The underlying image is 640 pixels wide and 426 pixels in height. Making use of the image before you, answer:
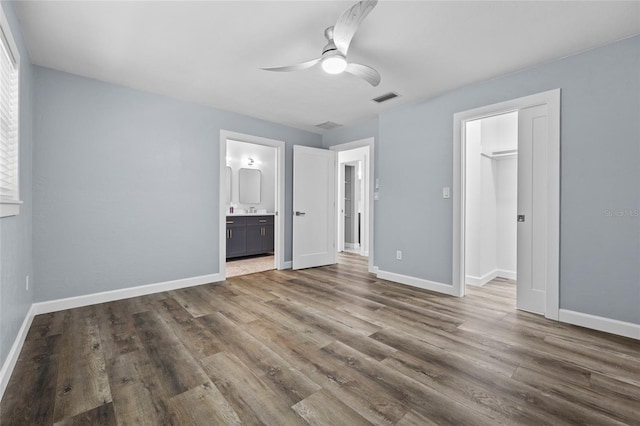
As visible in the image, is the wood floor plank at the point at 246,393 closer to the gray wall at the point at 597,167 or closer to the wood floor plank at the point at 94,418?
the wood floor plank at the point at 94,418

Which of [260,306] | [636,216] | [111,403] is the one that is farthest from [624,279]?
[111,403]

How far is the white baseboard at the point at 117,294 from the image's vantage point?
2896 millimetres

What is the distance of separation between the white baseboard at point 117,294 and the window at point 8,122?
131 cm

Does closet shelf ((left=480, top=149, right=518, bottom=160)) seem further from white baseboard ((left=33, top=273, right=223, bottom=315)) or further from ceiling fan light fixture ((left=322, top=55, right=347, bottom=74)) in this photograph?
white baseboard ((left=33, top=273, right=223, bottom=315))

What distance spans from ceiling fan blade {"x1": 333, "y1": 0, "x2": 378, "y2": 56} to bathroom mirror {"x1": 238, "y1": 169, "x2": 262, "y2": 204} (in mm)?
4785

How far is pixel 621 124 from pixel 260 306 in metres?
3.66

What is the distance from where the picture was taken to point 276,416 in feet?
4.77

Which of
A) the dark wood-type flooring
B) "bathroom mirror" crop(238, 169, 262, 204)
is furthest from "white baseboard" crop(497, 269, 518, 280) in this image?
"bathroom mirror" crop(238, 169, 262, 204)

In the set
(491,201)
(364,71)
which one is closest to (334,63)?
(364,71)

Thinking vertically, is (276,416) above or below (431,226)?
below

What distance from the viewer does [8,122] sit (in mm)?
2041

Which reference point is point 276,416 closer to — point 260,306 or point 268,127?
point 260,306

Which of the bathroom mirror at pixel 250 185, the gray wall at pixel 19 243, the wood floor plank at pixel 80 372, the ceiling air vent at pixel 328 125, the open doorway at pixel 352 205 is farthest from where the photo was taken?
the open doorway at pixel 352 205

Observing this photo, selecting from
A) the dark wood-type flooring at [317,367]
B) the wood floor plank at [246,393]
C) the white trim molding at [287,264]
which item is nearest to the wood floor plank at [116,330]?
the dark wood-type flooring at [317,367]
